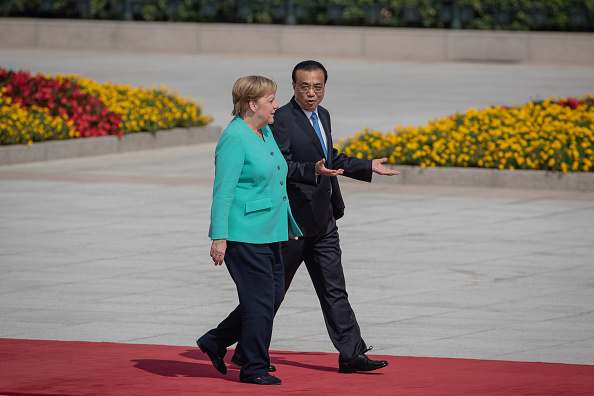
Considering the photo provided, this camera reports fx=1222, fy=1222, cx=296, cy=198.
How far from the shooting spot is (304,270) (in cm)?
1013

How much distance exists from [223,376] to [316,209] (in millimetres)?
1043

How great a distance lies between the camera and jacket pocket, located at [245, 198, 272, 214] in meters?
6.37

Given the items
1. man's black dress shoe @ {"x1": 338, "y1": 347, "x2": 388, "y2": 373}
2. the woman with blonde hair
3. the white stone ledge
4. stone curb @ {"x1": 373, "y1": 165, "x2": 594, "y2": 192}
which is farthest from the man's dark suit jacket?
the white stone ledge

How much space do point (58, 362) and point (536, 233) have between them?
599 cm

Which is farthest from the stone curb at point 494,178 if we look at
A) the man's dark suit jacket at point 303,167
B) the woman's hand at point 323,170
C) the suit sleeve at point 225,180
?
the suit sleeve at point 225,180

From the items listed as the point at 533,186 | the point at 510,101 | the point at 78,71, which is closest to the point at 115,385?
the point at 533,186

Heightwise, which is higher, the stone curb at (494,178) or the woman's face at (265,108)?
the woman's face at (265,108)

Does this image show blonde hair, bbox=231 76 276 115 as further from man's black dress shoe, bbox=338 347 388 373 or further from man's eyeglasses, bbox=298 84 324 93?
man's black dress shoe, bbox=338 347 388 373

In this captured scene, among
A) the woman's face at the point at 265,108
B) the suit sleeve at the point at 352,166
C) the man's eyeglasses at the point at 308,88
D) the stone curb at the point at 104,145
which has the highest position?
the man's eyeglasses at the point at 308,88

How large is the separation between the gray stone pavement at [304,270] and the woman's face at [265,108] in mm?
1732

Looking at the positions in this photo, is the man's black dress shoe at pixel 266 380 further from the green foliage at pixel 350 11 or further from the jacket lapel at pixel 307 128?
the green foliage at pixel 350 11

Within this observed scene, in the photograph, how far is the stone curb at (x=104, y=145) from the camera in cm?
1594

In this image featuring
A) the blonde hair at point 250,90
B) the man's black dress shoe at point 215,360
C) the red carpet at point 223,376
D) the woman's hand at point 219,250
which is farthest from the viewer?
the man's black dress shoe at point 215,360

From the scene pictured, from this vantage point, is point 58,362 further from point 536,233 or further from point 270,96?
point 536,233
